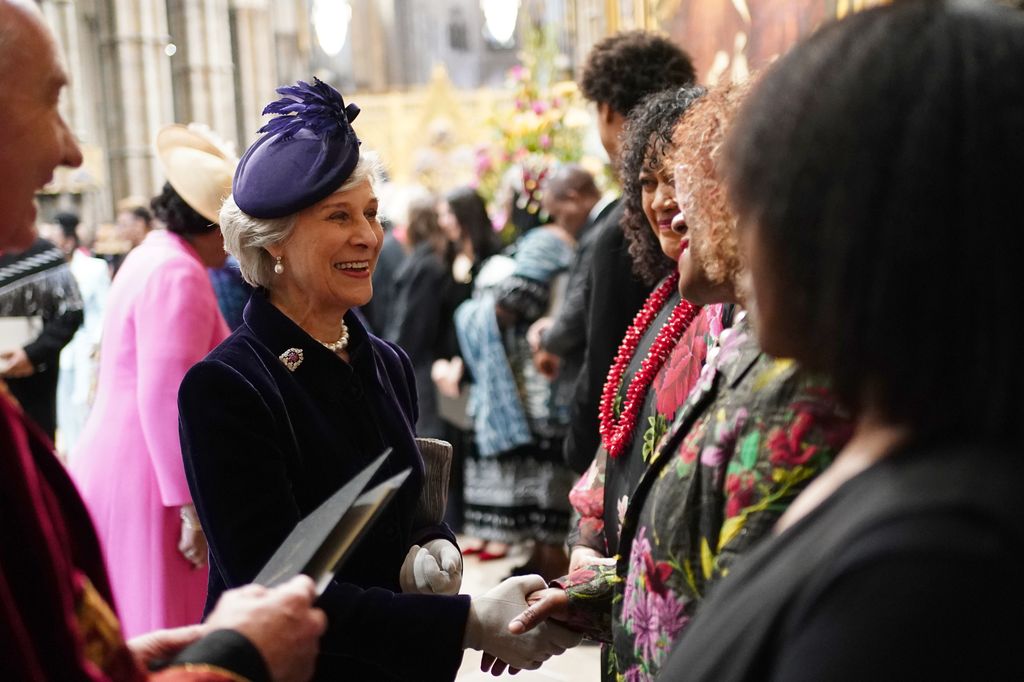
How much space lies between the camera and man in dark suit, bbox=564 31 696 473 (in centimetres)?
332

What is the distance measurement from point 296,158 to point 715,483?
42.0 inches

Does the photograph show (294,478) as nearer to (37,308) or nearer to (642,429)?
(642,429)

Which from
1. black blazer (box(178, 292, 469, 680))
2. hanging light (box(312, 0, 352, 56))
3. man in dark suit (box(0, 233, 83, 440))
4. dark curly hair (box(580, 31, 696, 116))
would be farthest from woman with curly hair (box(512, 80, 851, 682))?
hanging light (box(312, 0, 352, 56))

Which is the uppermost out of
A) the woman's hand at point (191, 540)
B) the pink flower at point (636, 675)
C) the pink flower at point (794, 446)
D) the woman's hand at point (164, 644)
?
the pink flower at point (794, 446)

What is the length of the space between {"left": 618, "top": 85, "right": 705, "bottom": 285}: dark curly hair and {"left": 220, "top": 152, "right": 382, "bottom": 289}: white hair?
22.8 inches

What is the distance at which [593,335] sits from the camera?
133 inches

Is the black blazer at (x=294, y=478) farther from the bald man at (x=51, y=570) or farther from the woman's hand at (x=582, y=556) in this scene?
the bald man at (x=51, y=570)

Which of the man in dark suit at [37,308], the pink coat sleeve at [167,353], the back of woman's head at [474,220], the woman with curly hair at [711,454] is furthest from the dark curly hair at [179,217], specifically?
the back of woman's head at [474,220]

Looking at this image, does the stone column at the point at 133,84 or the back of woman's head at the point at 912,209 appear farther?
the stone column at the point at 133,84

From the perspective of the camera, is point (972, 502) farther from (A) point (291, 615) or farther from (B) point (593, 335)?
(B) point (593, 335)

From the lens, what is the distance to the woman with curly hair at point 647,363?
1.83m

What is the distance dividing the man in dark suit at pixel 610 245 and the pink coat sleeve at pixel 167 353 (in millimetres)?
1154

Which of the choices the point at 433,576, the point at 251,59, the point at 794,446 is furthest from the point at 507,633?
the point at 251,59

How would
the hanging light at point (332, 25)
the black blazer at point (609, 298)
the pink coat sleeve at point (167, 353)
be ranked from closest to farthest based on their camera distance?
the pink coat sleeve at point (167, 353), the black blazer at point (609, 298), the hanging light at point (332, 25)
